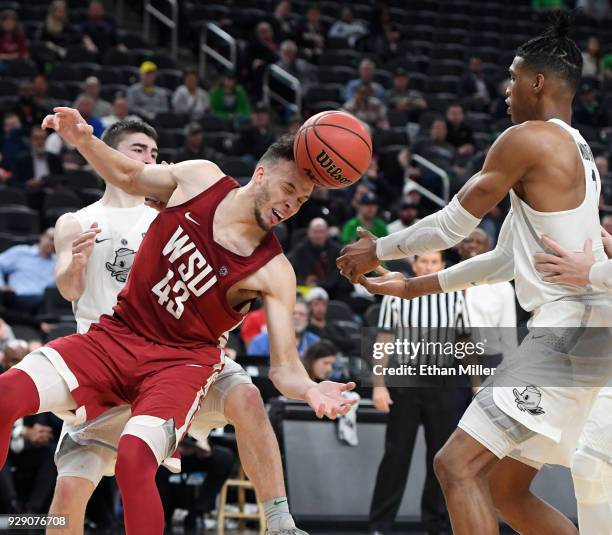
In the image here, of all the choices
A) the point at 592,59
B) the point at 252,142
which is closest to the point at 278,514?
the point at 252,142

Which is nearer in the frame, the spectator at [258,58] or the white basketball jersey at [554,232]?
the white basketball jersey at [554,232]

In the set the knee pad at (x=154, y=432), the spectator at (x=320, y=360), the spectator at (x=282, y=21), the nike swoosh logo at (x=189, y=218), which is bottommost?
the spectator at (x=320, y=360)

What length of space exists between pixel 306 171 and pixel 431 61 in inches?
578

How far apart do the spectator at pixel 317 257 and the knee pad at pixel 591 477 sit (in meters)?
7.28

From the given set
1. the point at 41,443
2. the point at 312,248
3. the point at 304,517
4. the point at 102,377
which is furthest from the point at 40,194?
the point at 102,377

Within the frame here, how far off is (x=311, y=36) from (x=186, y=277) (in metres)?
14.1

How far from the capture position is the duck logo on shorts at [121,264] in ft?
18.9

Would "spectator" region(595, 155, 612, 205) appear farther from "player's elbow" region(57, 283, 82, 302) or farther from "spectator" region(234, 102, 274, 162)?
"player's elbow" region(57, 283, 82, 302)

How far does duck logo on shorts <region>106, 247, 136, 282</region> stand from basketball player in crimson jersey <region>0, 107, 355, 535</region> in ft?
2.25

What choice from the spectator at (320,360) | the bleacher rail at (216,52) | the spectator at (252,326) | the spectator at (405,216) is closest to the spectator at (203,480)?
the spectator at (320,360)

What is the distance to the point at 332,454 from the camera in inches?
371

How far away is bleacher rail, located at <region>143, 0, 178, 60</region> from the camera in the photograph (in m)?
17.9

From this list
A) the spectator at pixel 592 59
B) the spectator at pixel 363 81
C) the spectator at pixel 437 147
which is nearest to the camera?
the spectator at pixel 437 147

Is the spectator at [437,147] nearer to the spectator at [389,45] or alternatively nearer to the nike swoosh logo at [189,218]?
the spectator at [389,45]
